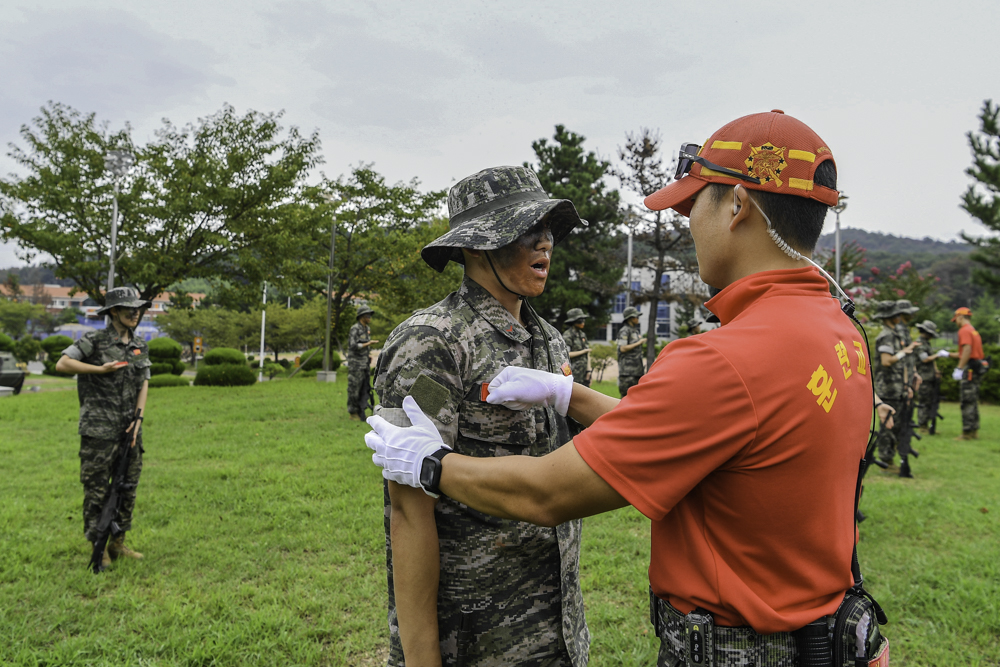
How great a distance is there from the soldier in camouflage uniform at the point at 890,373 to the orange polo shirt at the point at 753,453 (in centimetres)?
809

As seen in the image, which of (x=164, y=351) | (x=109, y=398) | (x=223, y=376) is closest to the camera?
(x=109, y=398)

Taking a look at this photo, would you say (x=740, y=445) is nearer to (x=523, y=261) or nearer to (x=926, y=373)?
(x=523, y=261)

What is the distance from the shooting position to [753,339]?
1253 millimetres

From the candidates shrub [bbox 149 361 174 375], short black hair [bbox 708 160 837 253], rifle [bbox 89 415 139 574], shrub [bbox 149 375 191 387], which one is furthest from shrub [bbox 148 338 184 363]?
short black hair [bbox 708 160 837 253]

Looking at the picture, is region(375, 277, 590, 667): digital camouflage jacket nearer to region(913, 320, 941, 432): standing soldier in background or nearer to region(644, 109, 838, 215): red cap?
Answer: region(644, 109, 838, 215): red cap

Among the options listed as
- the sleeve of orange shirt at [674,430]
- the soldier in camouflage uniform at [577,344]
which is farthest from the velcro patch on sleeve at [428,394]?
the soldier in camouflage uniform at [577,344]

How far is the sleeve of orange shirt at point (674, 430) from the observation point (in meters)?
1.20

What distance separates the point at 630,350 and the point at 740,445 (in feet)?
39.5

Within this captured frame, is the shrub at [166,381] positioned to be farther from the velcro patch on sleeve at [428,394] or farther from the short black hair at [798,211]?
the short black hair at [798,211]

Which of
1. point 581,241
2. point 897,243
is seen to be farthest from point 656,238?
point 897,243

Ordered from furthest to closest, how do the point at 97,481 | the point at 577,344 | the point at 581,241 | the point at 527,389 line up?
the point at 581,241
the point at 577,344
the point at 97,481
the point at 527,389

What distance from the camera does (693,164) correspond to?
159cm

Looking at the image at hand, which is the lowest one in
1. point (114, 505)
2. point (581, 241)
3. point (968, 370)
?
point (114, 505)

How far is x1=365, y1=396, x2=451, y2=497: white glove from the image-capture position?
1575 mm
